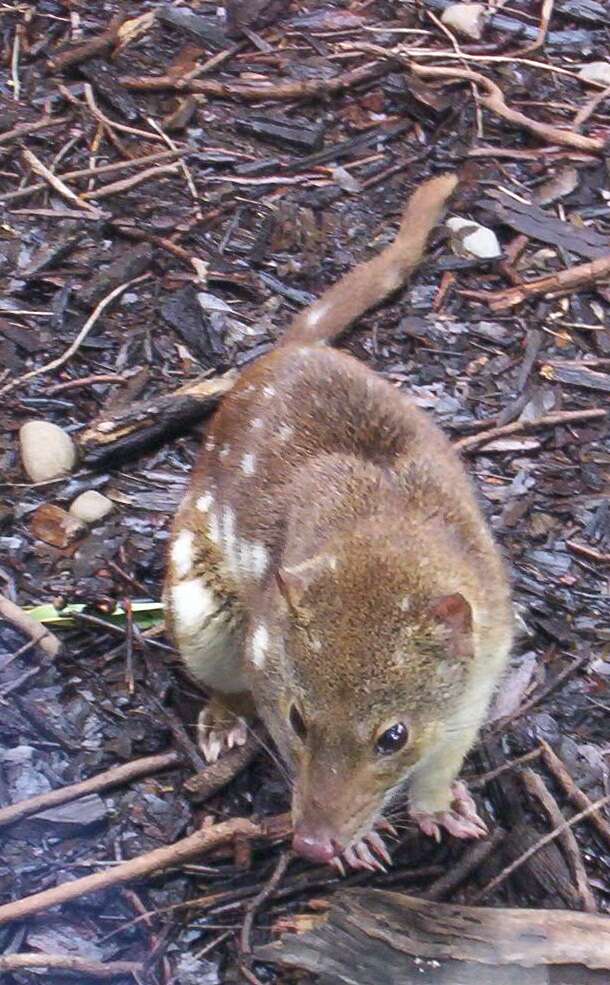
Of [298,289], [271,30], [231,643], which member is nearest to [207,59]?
[271,30]

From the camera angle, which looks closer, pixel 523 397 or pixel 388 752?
pixel 388 752

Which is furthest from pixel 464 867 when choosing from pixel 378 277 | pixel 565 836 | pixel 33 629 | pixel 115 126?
pixel 115 126

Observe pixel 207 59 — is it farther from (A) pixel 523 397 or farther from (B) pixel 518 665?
(B) pixel 518 665

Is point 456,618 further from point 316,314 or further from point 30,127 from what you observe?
point 30,127

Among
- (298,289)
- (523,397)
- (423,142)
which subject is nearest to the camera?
(523,397)

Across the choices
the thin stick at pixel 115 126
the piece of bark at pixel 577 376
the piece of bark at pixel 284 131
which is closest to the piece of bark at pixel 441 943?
the piece of bark at pixel 577 376

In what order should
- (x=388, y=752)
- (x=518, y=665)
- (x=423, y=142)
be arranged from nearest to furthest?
(x=388, y=752) → (x=518, y=665) → (x=423, y=142)

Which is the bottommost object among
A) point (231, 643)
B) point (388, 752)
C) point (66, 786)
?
point (66, 786)
